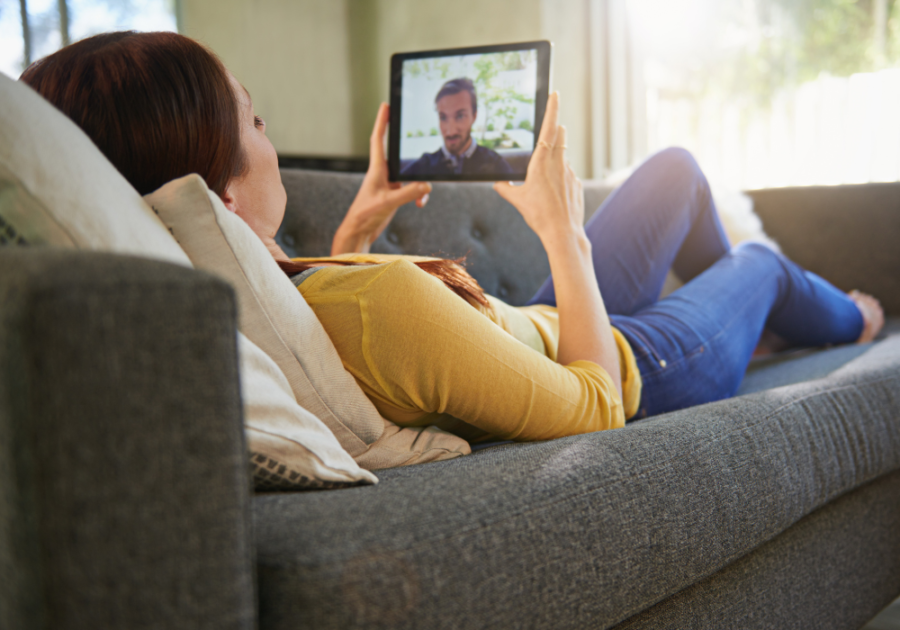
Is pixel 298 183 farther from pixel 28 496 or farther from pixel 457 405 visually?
pixel 28 496

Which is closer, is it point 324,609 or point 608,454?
point 324,609

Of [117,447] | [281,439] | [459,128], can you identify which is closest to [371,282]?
[281,439]

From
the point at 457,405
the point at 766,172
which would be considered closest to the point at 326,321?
the point at 457,405

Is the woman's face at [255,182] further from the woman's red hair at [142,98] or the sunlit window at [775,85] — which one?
the sunlit window at [775,85]

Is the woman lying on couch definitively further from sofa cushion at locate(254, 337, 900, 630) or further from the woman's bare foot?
the woman's bare foot

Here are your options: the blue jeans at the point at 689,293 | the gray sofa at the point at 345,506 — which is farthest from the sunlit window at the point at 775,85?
the gray sofa at the point at 345,506

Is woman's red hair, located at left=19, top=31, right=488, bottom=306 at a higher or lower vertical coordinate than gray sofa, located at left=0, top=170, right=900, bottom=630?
higher

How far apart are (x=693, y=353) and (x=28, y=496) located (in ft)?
3.23

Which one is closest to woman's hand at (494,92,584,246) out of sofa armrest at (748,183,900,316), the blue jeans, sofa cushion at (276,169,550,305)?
the blue jeans

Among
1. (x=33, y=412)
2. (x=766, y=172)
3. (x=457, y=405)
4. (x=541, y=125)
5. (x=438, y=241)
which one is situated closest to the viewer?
(x=33, y=412)

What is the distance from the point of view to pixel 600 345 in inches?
32.4

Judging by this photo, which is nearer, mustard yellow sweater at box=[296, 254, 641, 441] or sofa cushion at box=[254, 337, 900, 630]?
sofa cushion at box=[254, 337, 900, 630]

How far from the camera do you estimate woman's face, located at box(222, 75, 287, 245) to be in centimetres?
73

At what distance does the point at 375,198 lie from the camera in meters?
1.20
